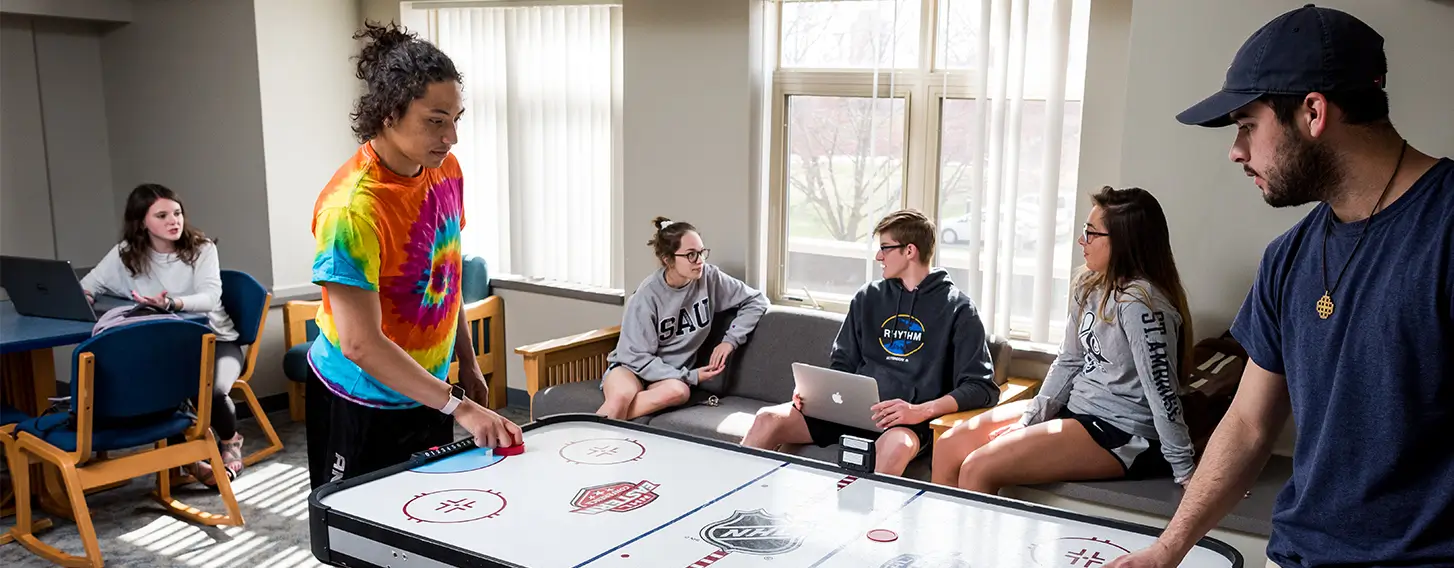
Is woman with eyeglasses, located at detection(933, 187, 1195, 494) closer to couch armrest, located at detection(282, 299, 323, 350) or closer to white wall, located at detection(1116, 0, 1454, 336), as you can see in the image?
white wall, located at detection(1116, 0, 1454, 336)

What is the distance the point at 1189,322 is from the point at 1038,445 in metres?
0.54

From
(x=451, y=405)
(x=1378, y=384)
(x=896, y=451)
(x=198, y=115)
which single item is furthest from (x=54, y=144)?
(x=1378, y=384)

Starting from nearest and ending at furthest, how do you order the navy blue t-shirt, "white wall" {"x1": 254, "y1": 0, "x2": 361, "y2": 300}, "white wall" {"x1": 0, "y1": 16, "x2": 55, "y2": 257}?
1. the navy blue t-shirt
2. "white wall" {"x1": 254, "y1": 0, "x2": 361, "y2": 300}
3. "white wall" {"x1": 0, "y1": 16, "x2": 55, "y2": 257}

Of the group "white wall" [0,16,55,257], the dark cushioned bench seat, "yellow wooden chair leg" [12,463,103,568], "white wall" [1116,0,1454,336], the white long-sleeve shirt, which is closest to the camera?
the dark cushioned bench seat

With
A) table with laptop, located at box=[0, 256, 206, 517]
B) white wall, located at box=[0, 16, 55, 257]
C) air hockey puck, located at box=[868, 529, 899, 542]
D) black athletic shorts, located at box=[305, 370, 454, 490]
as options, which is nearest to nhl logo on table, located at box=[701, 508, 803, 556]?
air hockey puck, located at box=[868, 529, 899, 542]

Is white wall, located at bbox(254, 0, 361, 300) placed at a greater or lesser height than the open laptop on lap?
greater

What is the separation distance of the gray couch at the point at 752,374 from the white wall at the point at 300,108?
193cm

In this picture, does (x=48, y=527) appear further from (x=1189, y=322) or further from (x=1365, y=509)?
(x=1365, y=509)

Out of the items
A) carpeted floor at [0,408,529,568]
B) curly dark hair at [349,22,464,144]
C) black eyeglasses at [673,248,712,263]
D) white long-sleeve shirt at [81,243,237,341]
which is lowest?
carpeted floor at [0,408,529,568]

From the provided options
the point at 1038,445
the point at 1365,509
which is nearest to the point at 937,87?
the point at 1038,445

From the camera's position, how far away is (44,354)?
4062 mm

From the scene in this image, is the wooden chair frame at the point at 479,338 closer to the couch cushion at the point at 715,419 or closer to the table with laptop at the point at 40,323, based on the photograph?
the table with laptop at the point at 40,323

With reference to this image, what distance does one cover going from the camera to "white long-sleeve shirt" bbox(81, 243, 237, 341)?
4.35m

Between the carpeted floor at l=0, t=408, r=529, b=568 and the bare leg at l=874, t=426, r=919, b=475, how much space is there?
1829mm
